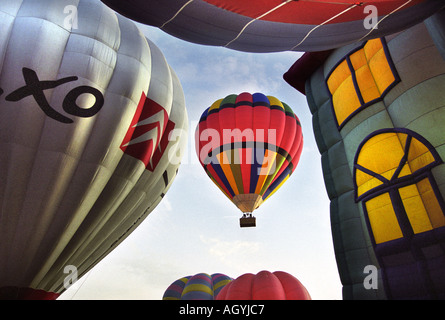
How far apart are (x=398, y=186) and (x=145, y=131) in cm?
504

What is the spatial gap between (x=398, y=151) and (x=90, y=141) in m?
5.35

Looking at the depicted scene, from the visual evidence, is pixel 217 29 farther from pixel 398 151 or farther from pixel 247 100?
Answer: pixel 247 100

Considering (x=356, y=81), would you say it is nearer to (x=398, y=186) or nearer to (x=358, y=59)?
(x=358, y=59)

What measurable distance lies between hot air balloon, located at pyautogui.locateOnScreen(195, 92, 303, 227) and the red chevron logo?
168 inches

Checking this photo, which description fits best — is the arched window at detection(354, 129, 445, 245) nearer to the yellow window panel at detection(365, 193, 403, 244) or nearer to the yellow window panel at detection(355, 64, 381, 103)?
the yellow window panel at detection(365, 193, 403, 244)

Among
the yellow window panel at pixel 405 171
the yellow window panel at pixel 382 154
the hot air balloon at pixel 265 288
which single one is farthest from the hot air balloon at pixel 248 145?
the yellow window panel at pixel 405 171

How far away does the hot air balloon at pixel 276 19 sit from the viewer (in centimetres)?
242

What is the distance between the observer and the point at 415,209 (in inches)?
147

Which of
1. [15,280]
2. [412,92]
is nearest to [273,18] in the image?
[412,92]

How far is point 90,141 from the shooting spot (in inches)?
234

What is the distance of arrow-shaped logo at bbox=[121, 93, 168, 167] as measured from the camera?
6504 millimetres

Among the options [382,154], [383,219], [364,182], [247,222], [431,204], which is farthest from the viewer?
[247,222]

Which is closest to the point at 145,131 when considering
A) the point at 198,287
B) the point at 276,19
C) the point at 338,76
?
the point at 338,76

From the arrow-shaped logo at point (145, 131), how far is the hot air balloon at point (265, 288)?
4.47 metres
